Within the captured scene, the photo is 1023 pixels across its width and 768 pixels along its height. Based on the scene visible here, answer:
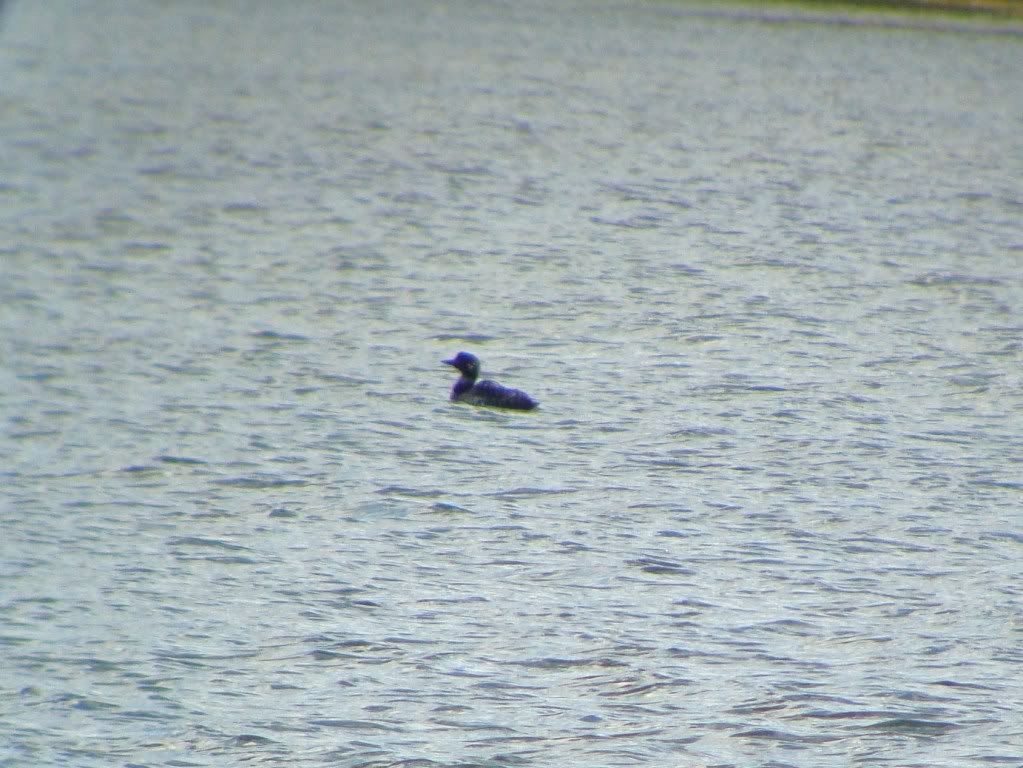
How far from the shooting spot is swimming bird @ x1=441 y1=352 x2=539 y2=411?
981 cm

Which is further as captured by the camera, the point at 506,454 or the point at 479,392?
the point at 479,392

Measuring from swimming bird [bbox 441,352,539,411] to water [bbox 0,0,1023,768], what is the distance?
0.45 feet

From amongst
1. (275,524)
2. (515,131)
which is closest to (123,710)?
(275,524)

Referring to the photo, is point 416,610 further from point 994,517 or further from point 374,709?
point 994,517

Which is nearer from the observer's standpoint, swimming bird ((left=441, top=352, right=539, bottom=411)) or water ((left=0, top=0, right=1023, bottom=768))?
water ((left=0, top=0, right=1023, bottom=768))

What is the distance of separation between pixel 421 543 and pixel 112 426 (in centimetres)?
241

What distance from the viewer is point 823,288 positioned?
13.4 meters

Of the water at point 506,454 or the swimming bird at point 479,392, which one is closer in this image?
the water at point 506,454

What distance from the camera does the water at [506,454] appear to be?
6.06m

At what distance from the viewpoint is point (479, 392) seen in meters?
9.85

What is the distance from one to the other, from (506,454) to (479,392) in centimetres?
85

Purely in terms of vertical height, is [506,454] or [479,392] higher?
[479,392]

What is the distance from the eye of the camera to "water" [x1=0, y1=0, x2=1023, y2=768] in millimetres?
6062

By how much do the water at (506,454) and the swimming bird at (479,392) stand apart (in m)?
0.14
